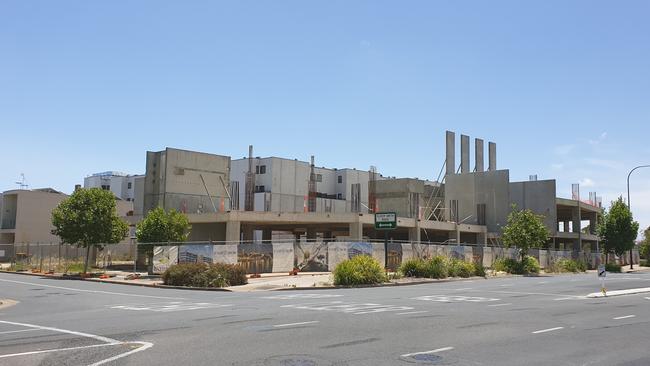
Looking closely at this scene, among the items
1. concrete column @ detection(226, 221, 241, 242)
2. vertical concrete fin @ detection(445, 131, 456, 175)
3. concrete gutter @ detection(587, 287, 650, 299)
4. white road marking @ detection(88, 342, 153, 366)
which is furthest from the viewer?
vertical concrete fin @ detection(445, 131, 456, 175)

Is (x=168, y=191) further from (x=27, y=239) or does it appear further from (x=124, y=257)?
(x=27, y=239)

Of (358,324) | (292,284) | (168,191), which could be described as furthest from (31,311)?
(168,191)

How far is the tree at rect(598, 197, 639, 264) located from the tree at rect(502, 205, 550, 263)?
1554cm

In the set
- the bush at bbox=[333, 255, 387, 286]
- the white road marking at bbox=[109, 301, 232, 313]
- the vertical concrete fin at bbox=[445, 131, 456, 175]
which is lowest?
the white road marking at bbox=[109, 301, 232, 313]

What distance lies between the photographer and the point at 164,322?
549 inches

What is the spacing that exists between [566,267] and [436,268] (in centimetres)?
2106

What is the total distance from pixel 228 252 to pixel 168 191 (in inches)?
754

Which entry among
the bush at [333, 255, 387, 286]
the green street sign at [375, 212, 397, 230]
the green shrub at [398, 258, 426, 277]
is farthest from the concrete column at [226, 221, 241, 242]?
the bush at [333, 255, 387, 286]

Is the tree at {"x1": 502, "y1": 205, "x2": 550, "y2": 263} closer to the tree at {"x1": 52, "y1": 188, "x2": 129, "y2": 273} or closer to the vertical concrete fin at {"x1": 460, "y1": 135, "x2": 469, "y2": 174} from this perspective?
the vertical concrete fin at {"x1": 460, "y1": 135, "x2": 469, "y2": 174}

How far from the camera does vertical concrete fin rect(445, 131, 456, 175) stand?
72750 mm

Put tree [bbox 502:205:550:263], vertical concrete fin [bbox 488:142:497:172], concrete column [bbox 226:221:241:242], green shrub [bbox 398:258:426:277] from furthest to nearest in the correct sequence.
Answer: vertical concrete fin [bbox 488:142:497:172] → tree [bbox 502:205:550:263] → concrete column [bbox 226:221:241:242] → green shrub [bbox 398:258:426:277]

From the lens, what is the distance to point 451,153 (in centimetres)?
7338

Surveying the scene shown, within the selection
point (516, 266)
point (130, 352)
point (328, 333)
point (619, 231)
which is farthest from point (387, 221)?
point (619, 231)

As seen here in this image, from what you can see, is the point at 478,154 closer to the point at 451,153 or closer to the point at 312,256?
the point at 451,153
